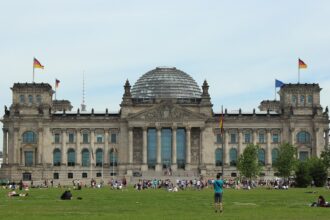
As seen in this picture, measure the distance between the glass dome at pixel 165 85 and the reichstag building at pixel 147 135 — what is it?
35.6 ft

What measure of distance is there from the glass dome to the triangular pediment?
13.3 m

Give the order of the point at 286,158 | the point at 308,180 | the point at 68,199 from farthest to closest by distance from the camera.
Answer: the point at 286,158 → the point at 308,180 → the point at 68,199

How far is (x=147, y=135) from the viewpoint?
16488cm

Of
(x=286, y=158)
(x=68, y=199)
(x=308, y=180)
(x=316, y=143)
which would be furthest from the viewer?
(x=316, y=143)

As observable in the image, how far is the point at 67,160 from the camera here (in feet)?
544

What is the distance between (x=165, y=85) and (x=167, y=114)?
56.9ft

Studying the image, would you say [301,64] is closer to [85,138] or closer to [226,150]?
[226,150]

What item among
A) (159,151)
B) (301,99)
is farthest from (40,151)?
(301,99)

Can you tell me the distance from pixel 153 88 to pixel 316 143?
137 feet

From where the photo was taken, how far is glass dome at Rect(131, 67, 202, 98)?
17888 cm

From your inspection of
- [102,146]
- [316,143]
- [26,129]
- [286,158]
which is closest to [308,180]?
[286,158]

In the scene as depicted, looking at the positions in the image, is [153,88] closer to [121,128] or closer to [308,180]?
[121,128]

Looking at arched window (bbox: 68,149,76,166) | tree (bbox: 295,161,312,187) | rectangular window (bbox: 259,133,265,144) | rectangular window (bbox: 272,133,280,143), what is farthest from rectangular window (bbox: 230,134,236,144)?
tree (bbox: 295,161,312,187)

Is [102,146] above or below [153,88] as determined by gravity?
below
